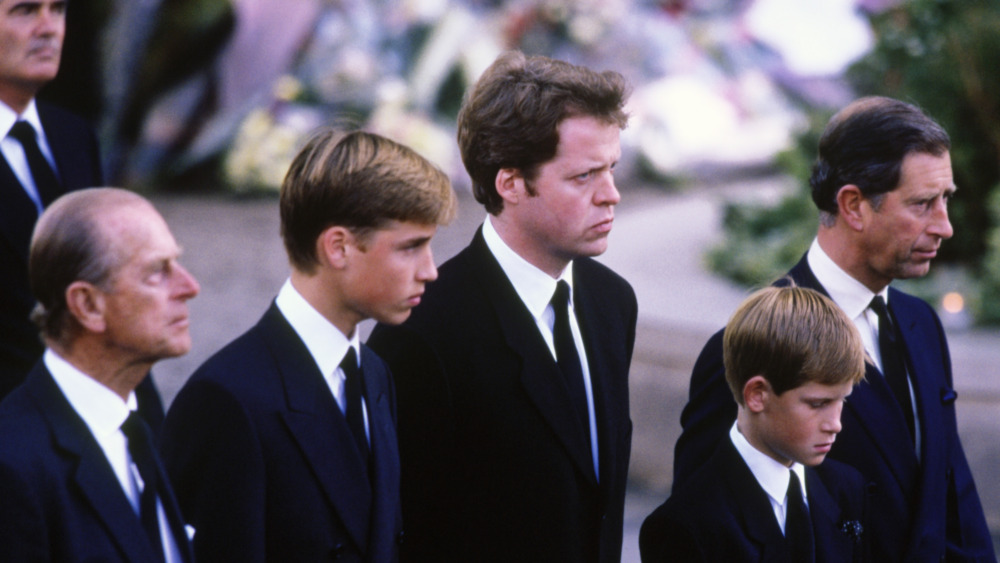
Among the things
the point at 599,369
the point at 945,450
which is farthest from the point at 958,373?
the point at 599,369

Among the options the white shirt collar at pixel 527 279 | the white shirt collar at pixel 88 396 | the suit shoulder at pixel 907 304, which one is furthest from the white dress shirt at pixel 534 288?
the white shirt collar at pixel 88 396

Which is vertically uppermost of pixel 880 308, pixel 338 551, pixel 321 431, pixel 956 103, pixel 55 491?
pixel 956 103

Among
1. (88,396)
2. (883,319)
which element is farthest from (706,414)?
(88,396)

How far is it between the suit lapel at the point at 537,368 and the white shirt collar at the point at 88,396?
944mm

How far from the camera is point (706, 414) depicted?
121 inches

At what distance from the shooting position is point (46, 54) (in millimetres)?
3094

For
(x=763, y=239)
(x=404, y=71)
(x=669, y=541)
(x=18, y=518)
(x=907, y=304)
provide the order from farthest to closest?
(x=404, y=71), (x=763, y=239), (x=907, y=304), (x=669, y=541), (x=18, y=518)

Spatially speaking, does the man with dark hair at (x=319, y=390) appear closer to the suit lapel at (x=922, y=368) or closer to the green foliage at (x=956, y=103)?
the suit lapel at (x=922, y=368)

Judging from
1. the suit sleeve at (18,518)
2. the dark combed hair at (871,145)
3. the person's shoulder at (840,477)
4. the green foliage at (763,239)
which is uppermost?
the green foliage at (763,239)

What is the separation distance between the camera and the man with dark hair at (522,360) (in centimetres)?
269

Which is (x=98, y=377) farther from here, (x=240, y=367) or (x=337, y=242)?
(x=337, y=242)

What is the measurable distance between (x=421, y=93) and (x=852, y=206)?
986 centimetres

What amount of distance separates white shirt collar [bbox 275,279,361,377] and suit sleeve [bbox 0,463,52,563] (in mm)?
663

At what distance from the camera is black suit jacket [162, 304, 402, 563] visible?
225 cm
